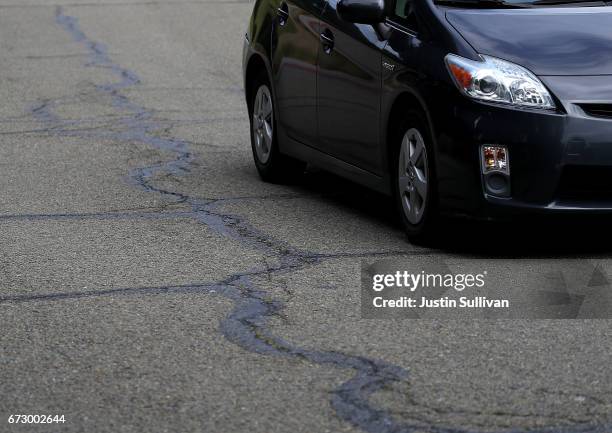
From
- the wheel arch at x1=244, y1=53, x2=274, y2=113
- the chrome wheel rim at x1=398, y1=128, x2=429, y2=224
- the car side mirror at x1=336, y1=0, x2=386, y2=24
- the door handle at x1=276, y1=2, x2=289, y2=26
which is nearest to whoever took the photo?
the chrome wheel rim at x1=398, y1=128, x2=429, y2=224

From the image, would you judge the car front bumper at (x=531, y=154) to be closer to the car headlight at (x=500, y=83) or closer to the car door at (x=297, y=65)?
the car headlight at (x=500, y=83)

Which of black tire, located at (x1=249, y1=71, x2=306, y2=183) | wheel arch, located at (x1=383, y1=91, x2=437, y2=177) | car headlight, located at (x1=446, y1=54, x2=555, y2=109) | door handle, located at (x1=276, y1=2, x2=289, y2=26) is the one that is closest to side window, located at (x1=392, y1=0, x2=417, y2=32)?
wheel arch, located at (x1=383, y1=91, x2=437, y2=177)

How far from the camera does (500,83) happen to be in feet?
23.7

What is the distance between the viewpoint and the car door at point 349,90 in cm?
815

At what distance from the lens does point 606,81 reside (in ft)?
23.8

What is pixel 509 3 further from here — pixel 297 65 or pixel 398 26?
pixel 297 65

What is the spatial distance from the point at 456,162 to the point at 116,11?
53.0 feet

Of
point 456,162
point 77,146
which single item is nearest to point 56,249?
point 456,162

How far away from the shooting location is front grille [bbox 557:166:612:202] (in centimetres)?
719

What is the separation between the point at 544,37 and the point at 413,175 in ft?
3.17

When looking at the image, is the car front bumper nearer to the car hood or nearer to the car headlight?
the car headlight

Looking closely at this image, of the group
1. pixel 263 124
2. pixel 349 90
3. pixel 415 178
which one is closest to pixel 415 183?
pixel 415 178

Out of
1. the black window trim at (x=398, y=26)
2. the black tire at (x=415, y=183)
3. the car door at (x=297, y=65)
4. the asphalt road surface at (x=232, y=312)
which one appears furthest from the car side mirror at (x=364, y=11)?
the asphalt road surface at (x=232, y=312)

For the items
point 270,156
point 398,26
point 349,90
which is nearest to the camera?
point 398,26
